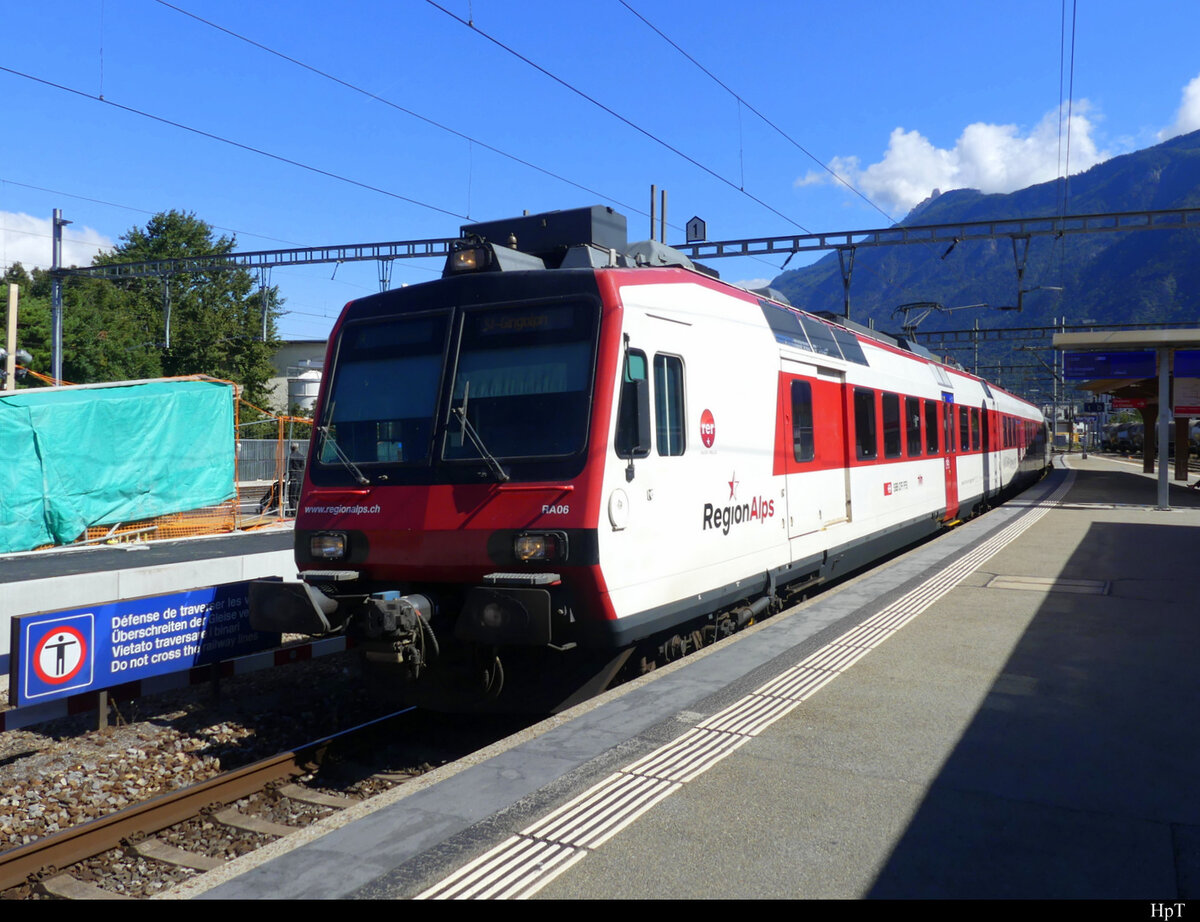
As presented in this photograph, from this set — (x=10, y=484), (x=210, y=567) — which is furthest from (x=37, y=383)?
(x=210, y=567)

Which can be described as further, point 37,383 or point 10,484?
point 37,383

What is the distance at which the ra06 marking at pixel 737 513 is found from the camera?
6.60 metres

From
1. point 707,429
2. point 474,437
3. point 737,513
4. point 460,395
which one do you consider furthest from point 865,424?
point 474,437

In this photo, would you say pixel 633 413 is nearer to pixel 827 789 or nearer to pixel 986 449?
pixel 827 789

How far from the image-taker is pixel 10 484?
11.8 metres

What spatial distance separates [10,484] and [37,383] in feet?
112

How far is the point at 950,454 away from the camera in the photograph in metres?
15.6

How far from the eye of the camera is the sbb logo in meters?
6.52

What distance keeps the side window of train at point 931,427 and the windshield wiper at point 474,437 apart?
9.67m

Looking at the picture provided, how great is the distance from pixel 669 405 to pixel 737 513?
133 centimetres

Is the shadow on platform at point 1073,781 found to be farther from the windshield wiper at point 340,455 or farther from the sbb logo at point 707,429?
the windshield wiper at point 340,455

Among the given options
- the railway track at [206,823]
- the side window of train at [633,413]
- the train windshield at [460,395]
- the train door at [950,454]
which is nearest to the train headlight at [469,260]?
the train windshield at [460,395]
